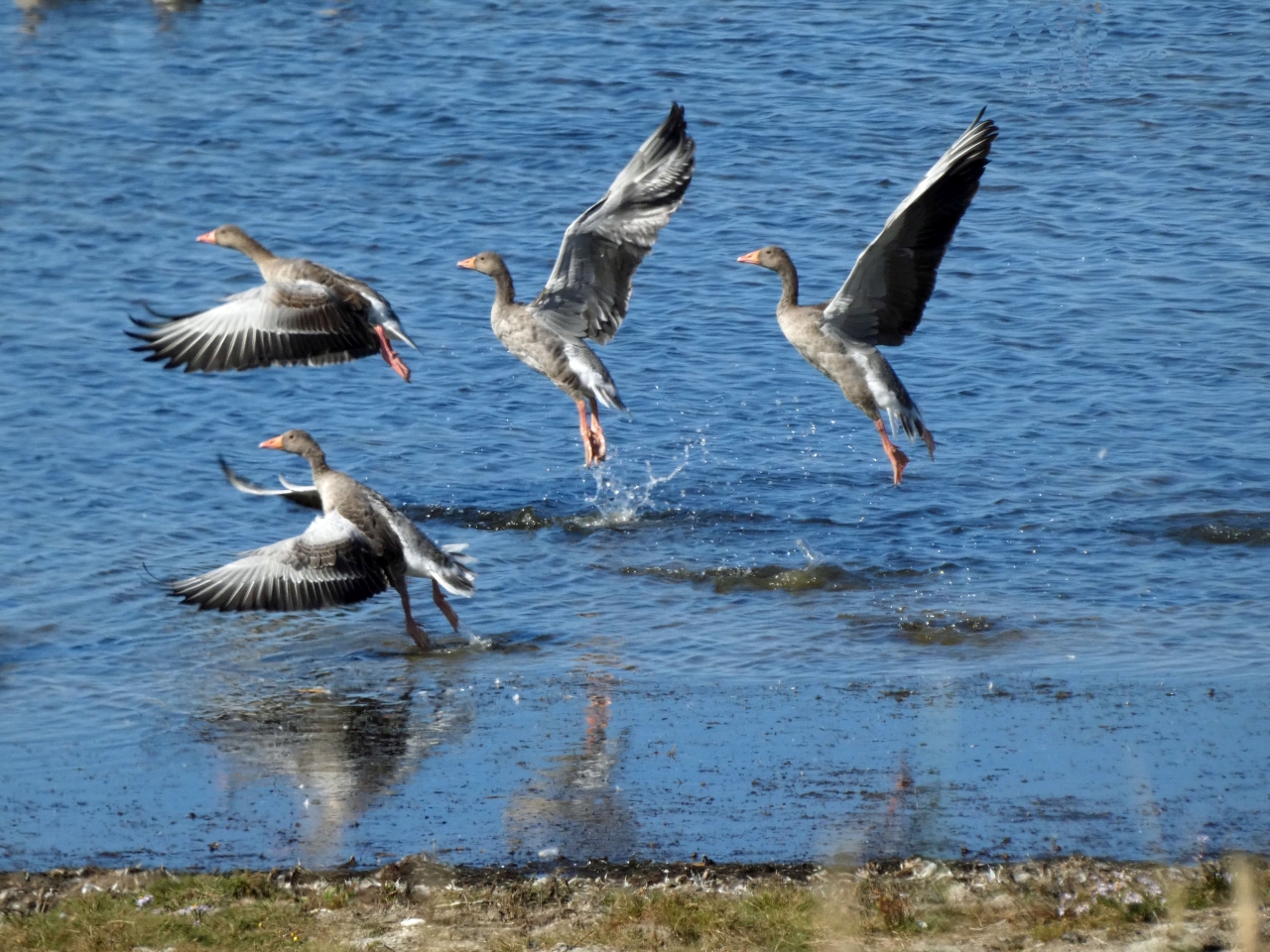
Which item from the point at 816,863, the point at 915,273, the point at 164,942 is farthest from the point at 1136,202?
the point at 164,942

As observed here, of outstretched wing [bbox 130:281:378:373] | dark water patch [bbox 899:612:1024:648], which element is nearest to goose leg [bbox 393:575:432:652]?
outstretched wing [bbox 130:281:378:373]

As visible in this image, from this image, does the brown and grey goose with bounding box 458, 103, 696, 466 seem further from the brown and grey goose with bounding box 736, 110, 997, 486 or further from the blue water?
the blue water

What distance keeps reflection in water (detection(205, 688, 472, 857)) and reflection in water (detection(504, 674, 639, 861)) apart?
67 cm

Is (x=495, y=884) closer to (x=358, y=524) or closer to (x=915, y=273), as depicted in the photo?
(x=358, y=524)

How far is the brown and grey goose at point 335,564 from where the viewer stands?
8945mm

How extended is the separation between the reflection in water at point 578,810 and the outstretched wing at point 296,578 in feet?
5.47

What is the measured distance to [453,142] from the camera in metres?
20.2

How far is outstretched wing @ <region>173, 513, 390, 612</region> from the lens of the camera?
350 inches

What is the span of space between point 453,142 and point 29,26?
800 centimetres

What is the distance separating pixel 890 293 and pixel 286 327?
3.56 m

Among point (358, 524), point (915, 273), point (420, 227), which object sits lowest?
point (420, 227)

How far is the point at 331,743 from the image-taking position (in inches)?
328

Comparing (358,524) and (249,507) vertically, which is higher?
(358,524)

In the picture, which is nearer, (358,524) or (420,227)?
(358,524)
